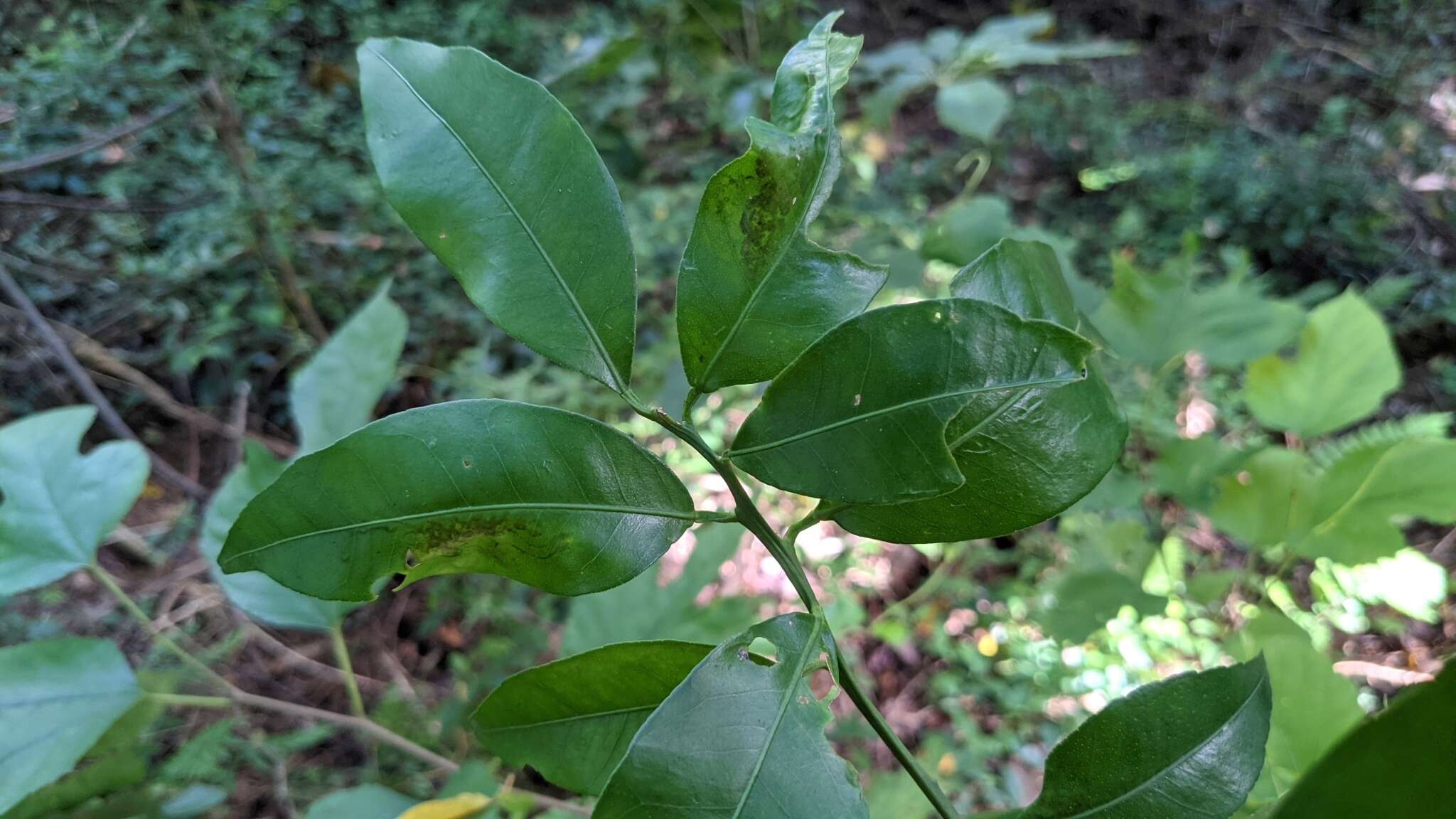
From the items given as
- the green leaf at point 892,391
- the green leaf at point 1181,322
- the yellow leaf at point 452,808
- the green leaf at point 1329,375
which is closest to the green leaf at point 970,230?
the green leaf at point 1181,322

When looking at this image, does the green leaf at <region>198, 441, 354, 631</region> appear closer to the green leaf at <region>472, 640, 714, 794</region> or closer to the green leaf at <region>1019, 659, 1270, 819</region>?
the green leaf at <region>472, 640, 714, 794</region>

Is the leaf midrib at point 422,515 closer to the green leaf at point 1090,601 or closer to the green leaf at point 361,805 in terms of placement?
the green leaf at point 361,805

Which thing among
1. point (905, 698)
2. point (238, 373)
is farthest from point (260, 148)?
point (905, 698)

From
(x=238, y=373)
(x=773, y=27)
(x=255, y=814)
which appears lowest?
(x=255, y=814)

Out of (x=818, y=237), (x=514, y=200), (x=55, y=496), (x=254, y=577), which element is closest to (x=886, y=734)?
(x=514, y=200)

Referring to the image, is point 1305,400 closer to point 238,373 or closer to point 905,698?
point 905,698

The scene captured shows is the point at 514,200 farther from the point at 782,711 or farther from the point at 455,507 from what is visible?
the point at 782,711

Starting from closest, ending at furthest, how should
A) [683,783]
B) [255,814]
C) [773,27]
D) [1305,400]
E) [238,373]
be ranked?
1. [683,783]
2. [1305,400]
3. [255,814]
4. [773,27]
5. [238,373]

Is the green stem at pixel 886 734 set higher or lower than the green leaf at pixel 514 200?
lower
